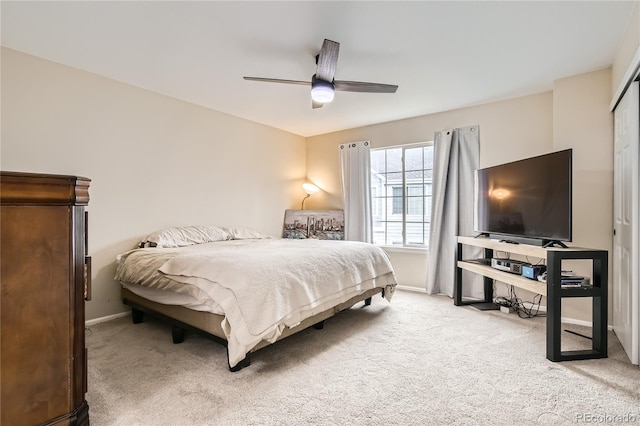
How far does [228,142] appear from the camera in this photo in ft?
13.8

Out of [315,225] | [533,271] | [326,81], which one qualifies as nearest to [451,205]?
[533,271]

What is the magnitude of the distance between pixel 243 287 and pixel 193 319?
64 centimetres

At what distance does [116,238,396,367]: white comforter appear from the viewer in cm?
194

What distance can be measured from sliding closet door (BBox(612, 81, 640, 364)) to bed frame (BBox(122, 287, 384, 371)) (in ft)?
6.57

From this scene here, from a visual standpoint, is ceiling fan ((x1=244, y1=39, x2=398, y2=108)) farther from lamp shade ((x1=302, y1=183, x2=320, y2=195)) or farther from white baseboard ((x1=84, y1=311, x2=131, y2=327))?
white baseboard ((x1=84, y1=311, x2=131, y2=327))

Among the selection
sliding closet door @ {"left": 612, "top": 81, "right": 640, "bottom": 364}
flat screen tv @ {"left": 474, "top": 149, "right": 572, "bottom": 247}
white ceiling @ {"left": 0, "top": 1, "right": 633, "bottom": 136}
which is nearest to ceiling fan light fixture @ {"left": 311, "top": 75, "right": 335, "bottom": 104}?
white ceiling @ {"left": 0, "top": 1, "right": 633, "bottom": 136}

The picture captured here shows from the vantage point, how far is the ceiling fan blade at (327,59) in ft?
6.86

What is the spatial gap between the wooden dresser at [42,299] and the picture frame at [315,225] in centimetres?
359

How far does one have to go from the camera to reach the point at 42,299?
120 cm

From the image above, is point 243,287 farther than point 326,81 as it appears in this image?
No

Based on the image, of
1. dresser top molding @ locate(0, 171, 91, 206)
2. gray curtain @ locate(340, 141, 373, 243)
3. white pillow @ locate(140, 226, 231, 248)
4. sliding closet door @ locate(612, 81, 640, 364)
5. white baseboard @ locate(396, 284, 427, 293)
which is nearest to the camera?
dresser top molding @ locate(0, 171, 91, 206)

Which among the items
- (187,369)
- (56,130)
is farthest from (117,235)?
(187,369)

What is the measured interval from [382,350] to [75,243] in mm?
2067

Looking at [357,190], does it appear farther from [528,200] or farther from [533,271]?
[533,271]
